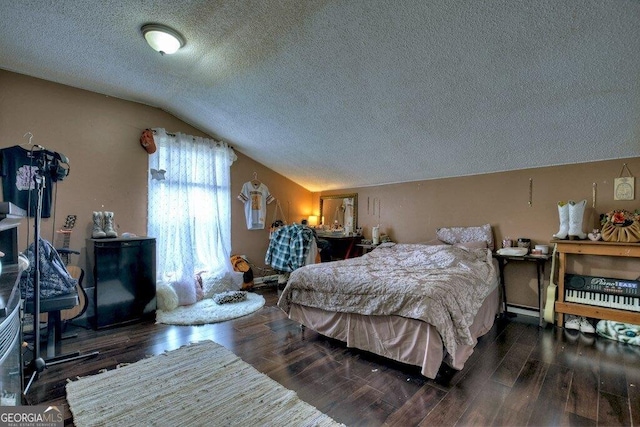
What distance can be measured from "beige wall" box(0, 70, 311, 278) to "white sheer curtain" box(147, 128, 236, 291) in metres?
0.20

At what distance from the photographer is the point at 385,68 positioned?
2.45 metres

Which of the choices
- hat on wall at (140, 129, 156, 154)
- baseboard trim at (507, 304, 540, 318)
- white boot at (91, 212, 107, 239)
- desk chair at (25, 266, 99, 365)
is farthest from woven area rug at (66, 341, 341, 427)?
baseboard trim at (507, 304, 540, 318)

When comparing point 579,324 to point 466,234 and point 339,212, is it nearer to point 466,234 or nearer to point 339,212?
point 466,234

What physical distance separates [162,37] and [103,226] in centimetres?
231

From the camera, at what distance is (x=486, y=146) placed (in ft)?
10.7

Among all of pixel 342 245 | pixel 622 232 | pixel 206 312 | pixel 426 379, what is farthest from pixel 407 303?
pixel 342 245

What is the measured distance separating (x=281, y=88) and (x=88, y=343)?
3.15 meters

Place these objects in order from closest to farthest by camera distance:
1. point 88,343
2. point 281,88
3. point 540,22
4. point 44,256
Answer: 1. point 540,22
2. point 44,256
3. point 88,343
4. point 281,88

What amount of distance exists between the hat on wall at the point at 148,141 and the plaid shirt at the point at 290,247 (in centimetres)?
209

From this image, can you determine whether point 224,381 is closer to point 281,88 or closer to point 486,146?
point 281,88

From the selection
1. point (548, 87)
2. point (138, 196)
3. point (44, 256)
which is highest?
point (548, 87)

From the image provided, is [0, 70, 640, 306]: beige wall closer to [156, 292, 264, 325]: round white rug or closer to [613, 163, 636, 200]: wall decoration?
[613, 163, 636, 200]: wall decoration

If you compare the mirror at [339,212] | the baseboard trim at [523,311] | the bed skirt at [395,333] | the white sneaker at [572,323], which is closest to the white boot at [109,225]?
the bed skirt at [395,333]

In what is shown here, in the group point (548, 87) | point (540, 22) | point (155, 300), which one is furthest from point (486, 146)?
point (155, 300)
